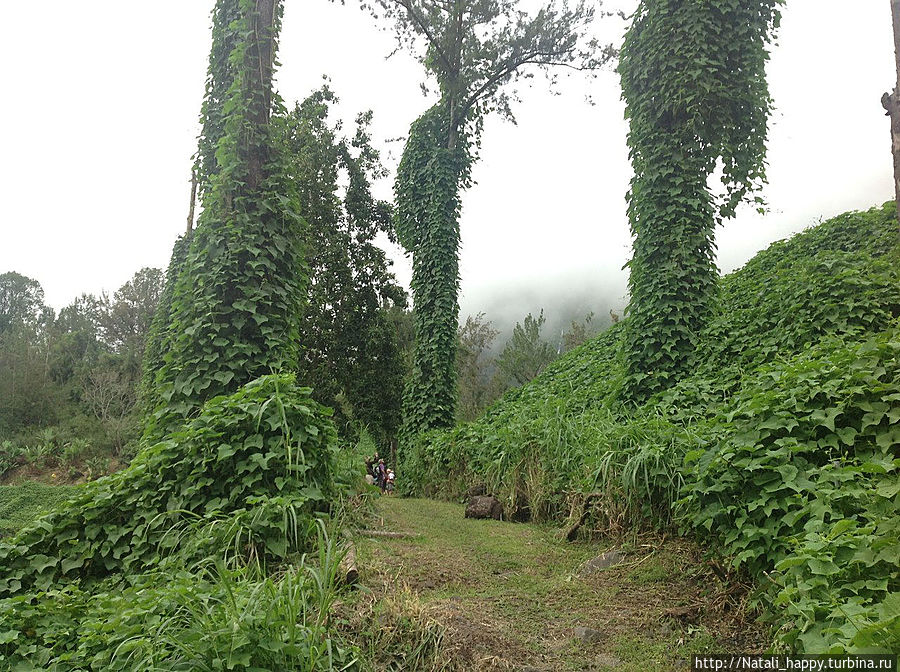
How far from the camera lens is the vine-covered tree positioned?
1659 cm

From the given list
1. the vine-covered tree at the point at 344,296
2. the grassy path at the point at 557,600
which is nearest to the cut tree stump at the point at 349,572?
the grassy path at the point at 557,600

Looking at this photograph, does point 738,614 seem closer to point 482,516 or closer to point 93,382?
point 482,516

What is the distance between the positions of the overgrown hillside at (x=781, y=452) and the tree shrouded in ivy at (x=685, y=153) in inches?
20.7

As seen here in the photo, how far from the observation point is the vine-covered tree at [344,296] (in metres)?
16.6

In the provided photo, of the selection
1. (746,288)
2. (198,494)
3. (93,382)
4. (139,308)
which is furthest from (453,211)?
(139,308)

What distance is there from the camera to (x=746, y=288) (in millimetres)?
8859

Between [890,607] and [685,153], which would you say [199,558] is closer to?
[890,607]

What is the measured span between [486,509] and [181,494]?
136 inches

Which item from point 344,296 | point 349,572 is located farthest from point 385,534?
point 344,296

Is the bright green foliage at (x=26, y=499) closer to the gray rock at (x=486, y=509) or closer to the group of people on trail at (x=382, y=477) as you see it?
the group of people on trail at (x=382, y=477)

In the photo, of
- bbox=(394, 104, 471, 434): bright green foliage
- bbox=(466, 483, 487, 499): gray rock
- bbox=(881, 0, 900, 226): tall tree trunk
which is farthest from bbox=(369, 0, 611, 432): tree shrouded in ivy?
bbox=(881, 0, 900, 226): tall tree trunk

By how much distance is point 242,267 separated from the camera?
215 inches

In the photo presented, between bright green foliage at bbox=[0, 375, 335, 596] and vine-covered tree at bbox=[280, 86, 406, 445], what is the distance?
12.2 metres

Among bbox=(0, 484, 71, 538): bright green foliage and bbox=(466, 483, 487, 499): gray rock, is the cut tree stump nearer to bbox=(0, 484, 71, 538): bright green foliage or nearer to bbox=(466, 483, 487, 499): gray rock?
bbox=(466, 483, 487, 499): gray rock
